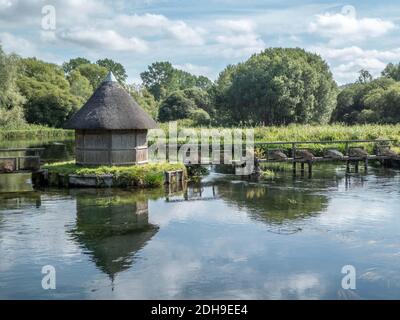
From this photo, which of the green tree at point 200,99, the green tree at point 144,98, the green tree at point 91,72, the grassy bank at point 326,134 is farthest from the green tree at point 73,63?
the grassy bank at point 326,134

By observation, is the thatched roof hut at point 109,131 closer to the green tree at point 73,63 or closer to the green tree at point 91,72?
the green tree at point 91,72

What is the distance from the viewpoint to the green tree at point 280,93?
59844mm

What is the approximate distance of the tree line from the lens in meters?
58.4

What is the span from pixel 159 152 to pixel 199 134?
13.0 m

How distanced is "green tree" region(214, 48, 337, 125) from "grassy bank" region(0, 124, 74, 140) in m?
21.4

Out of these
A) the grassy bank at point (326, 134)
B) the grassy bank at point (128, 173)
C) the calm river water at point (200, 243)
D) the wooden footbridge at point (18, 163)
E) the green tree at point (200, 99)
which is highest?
the green tree at point (200, 99)

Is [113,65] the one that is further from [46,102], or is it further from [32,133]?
[32,133]

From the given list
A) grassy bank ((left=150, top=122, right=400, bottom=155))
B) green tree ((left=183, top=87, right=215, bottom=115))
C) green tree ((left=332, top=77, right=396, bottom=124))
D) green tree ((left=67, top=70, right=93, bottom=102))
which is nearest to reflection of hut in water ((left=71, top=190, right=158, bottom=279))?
grassy bank ((left=150, top=122, right=400, bottom=155))

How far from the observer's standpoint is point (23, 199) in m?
20.9

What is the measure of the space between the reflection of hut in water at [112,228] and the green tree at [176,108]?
52.2 metres

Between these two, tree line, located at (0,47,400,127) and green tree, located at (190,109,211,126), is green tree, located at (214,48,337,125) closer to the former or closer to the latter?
tree line, located at (0,47,400,127)

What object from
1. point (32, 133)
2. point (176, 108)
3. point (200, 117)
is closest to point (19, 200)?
point (32, 133)
